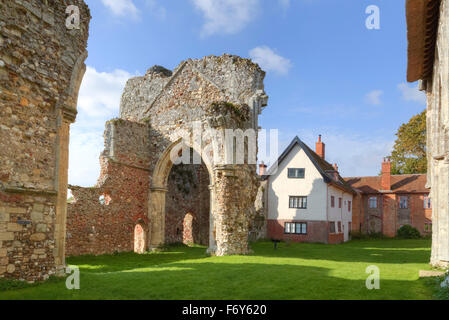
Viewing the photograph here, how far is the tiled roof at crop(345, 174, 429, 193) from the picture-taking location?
3484cm

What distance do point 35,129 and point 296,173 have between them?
22.4 meters

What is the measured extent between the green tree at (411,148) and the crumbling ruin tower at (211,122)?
25.5 meters

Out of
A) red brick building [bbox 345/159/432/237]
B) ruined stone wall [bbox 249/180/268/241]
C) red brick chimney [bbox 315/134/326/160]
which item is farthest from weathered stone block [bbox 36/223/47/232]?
red brick building [bbox 345/159/432/237]

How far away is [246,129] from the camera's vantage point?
54.7 ft

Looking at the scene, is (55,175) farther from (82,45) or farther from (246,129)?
(246,129)

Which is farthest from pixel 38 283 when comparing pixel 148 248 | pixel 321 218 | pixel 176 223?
pixel 321 218

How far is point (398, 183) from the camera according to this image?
121 ft

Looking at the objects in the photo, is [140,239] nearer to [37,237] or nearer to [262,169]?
[37,237]

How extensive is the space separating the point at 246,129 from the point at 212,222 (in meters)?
4.49

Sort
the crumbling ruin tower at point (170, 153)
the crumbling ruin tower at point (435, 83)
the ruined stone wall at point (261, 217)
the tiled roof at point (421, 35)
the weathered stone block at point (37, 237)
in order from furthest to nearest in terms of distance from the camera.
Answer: the ruined stone wall at point (261, 217)
the crumbling ruin tower at point (170, 153)
the crumbling ruin tower at point (435, 83)
the tiled roof at point (421, 35)
the weathered stone block at point (37, 237)

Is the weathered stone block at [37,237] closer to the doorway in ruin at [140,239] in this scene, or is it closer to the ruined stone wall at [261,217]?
the doorway in ruin at [140,239]

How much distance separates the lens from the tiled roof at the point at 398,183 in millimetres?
34844

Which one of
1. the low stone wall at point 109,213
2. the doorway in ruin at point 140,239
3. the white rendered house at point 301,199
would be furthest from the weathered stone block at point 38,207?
the white rendered house at point 301,199
